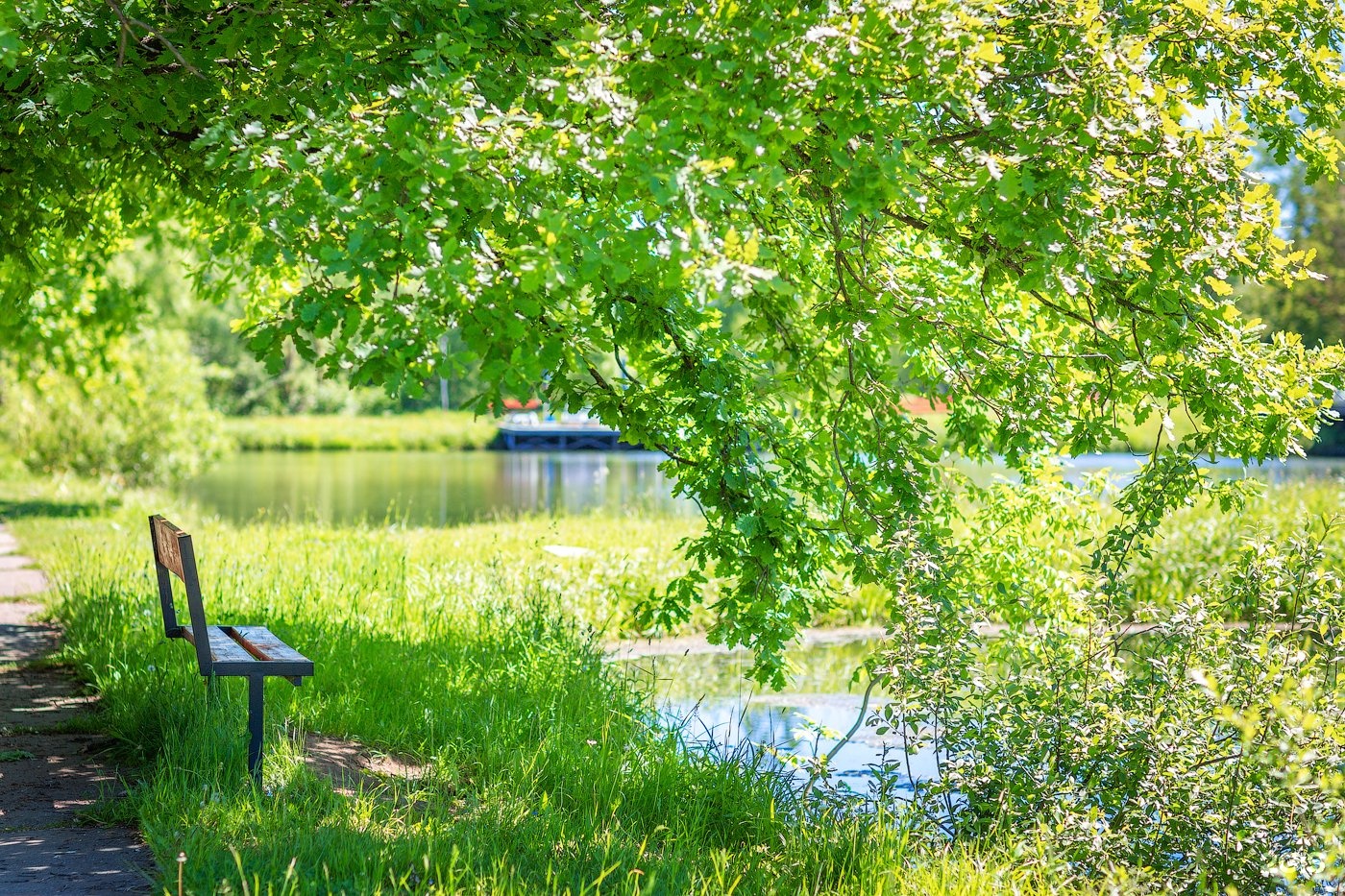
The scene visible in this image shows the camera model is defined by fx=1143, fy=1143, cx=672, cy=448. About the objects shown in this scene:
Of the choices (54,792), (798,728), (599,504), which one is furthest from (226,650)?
(599,504)

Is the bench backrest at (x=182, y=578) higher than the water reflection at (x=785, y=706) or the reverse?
higher

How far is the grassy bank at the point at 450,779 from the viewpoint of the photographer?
12.0 ft

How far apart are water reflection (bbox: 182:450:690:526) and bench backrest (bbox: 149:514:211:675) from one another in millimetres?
8959

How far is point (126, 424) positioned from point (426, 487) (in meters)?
10.0

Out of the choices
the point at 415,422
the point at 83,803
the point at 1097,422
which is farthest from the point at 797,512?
the point at 415,422

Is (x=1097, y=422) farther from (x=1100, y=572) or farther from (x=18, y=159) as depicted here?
(x=18, y=159)

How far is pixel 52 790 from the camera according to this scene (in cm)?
457

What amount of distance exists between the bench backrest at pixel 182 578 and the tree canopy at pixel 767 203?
96 centimetres

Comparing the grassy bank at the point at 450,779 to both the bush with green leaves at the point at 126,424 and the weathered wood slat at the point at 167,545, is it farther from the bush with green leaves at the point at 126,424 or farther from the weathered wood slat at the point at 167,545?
the bush with green leaves at the point at 126,424

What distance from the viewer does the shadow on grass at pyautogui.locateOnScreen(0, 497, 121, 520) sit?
46.3 feet

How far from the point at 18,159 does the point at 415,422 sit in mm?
48611

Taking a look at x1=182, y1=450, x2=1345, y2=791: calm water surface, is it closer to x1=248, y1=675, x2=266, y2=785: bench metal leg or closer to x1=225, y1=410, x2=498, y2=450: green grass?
x1=248, y1=675, x2=266, y2=785: bench metal leg

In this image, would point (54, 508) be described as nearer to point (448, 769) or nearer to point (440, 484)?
point (448, 769)

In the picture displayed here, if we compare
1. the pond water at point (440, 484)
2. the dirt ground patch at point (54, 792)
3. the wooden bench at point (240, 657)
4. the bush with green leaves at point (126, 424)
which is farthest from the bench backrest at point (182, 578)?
the bush with green leaves at point (126, 424)
